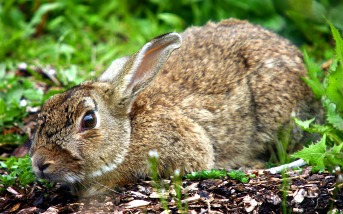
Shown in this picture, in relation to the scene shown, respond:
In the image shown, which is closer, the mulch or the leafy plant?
the mulch

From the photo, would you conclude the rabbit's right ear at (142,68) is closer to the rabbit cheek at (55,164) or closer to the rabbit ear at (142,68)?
the rabbit ear at (142,68)

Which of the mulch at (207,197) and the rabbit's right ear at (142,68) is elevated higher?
the rabbit's right ear at (142,68)

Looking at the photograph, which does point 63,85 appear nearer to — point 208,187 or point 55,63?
point 55,63

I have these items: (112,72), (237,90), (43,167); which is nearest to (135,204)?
(43,167)

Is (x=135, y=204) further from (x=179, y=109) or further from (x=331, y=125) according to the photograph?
(x=331, y=125)

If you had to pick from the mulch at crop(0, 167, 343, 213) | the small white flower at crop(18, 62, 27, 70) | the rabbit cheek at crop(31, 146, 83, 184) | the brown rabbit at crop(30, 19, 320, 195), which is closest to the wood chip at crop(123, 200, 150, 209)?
the mulch at crop(0, 167, 343, 213)

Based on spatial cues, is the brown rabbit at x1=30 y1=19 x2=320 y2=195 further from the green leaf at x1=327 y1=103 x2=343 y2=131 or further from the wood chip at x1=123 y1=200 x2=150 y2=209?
the green leaf at x1=327 y1=103 x2=343 y2=131

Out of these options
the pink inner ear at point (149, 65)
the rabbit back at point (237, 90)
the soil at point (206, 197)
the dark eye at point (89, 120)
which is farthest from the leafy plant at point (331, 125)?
the dark eye at point (89, 120)
